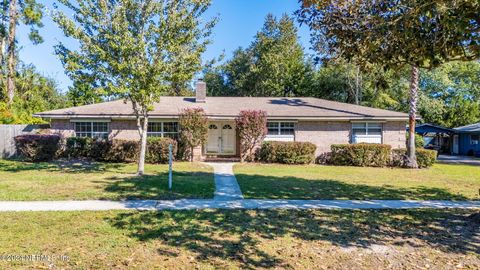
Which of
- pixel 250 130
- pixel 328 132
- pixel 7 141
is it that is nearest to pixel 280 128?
pixel 250 130

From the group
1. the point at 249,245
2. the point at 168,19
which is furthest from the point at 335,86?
the point at 249,245

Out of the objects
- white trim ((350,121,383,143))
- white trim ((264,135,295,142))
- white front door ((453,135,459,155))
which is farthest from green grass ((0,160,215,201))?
white front door ((453,135,459,155))

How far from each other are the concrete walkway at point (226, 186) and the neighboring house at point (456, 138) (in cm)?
2614

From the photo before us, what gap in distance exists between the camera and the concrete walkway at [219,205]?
7750mm

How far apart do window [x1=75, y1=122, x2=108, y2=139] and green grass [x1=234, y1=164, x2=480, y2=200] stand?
9.07 metres

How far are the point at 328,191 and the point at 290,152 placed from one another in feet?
26.2

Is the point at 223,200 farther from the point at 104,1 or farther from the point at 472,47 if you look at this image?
the point at 104,1

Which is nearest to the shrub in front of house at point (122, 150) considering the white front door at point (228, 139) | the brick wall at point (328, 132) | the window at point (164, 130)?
the brick wall at point (328, 132)

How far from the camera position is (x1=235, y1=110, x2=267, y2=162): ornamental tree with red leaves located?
1841 cm

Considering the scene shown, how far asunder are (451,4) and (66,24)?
37.2 ft

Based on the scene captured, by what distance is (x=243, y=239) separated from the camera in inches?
228

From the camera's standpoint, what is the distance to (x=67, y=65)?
37.3 ft

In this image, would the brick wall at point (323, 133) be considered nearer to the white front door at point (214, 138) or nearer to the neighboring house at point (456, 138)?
the white front door at point (214, 138)

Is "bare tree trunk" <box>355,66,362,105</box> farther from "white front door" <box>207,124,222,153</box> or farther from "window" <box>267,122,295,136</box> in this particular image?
"white front door" <box>207,124,222,153</box>
